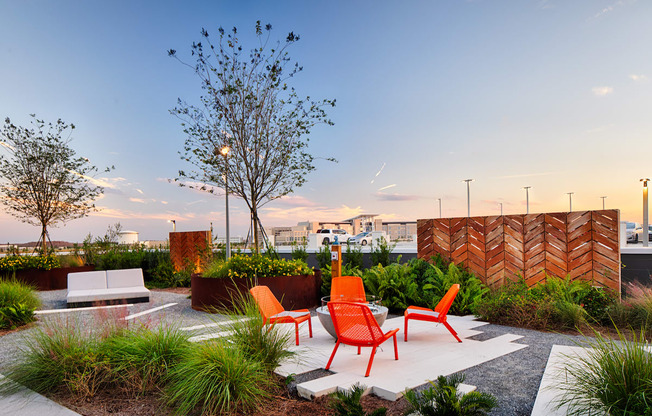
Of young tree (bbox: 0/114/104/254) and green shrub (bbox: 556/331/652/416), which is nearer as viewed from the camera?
green shrub (bbox: 556/331/652/416)

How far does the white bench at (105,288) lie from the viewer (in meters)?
9.80

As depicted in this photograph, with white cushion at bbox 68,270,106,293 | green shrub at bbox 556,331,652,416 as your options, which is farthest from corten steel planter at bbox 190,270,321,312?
green shrub at bbox 556,331,652,416

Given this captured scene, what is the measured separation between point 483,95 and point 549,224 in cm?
562

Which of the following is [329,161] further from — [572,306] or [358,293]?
[572,306]

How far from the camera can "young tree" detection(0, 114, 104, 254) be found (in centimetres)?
1556

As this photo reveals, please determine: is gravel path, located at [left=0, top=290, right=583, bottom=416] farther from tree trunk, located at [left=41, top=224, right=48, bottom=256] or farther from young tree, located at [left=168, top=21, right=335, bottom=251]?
→ tree trunk, located at [left=41, top=224, right=48, bottom=256]

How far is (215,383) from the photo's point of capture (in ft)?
11.3

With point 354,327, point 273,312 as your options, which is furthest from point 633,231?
point 354,327

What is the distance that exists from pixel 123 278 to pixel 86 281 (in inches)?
34.4

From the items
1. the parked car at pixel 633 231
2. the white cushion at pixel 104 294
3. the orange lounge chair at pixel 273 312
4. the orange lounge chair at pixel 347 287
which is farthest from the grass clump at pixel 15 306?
the parked car at pixel 633 231

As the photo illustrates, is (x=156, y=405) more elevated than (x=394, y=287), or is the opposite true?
(x=394, y=287)

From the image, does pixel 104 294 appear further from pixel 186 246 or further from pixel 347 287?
pixel 347 287

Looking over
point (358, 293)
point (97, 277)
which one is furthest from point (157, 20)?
point (358, 293)

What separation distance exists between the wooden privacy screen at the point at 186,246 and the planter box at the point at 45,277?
3.32 metres
